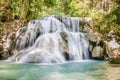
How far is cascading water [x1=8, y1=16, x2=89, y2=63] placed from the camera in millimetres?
15445

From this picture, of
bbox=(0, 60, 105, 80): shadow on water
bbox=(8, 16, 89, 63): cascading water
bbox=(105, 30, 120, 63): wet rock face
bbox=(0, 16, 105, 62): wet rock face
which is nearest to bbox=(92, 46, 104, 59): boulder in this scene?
bbox=(0, 16, 105, 62): wet rock face

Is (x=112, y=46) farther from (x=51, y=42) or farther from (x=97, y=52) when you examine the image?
(x=51, y=42)

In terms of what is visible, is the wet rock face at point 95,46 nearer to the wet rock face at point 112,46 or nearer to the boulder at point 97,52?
the boulder at point 97,52

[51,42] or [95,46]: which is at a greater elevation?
[51,42]

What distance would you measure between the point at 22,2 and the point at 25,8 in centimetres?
72

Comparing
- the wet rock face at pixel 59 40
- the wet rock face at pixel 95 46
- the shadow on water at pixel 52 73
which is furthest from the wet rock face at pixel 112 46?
the shadow on water at pixel 52 73

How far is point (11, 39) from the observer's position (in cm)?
1873

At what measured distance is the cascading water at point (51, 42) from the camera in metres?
15.4

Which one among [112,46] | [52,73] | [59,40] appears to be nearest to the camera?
[52,73]

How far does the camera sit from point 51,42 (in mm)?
17281

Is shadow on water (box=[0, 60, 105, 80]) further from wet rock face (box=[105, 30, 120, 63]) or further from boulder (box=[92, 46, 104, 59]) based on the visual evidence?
wet rock face (box=[105, 30, 120, 63])

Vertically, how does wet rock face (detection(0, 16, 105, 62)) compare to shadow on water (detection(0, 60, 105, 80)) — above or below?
above

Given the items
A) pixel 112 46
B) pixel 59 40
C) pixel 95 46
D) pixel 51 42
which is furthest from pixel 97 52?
pixel 112 46

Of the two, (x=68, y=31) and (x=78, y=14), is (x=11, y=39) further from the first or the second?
(x=78, y=14)
